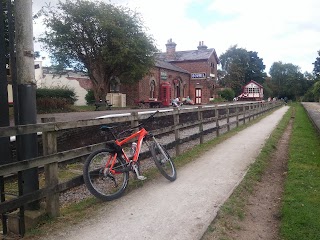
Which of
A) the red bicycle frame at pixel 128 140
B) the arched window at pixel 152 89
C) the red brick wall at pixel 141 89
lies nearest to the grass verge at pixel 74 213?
the red bicycle frame at pixel 128 140

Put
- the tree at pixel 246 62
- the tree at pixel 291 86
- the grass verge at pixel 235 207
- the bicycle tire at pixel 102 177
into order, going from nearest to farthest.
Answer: the grass verge at pixel 235 207
the bicycle tire at pixel 102 177
the tree at pixel 246 62
the tree at pixel 291 86

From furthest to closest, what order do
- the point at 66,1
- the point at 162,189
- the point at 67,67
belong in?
the point at 67,67 → the point at 66,1 → the point at 162,189

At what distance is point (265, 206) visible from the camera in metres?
4.68

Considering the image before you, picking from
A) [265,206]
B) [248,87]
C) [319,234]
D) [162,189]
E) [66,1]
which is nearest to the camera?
[319,234]

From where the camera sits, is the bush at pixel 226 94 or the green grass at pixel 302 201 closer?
the green grass at pixel 302 201

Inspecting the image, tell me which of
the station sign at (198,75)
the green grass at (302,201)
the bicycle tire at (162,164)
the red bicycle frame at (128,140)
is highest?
the station sign at (198,75)

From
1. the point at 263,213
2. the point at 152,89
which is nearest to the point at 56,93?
the point at 152,89

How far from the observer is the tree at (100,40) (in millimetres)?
21641

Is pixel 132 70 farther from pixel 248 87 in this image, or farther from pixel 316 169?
pixel 248 87

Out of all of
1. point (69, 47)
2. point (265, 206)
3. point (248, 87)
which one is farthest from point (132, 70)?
point (248, 87)

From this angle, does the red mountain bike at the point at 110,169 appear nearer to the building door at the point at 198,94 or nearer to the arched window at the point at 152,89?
the arched window at the point at 152,89

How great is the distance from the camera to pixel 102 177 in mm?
4609

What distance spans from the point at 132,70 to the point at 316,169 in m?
17.7

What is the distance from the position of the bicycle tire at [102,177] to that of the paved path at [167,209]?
0.17 metres
